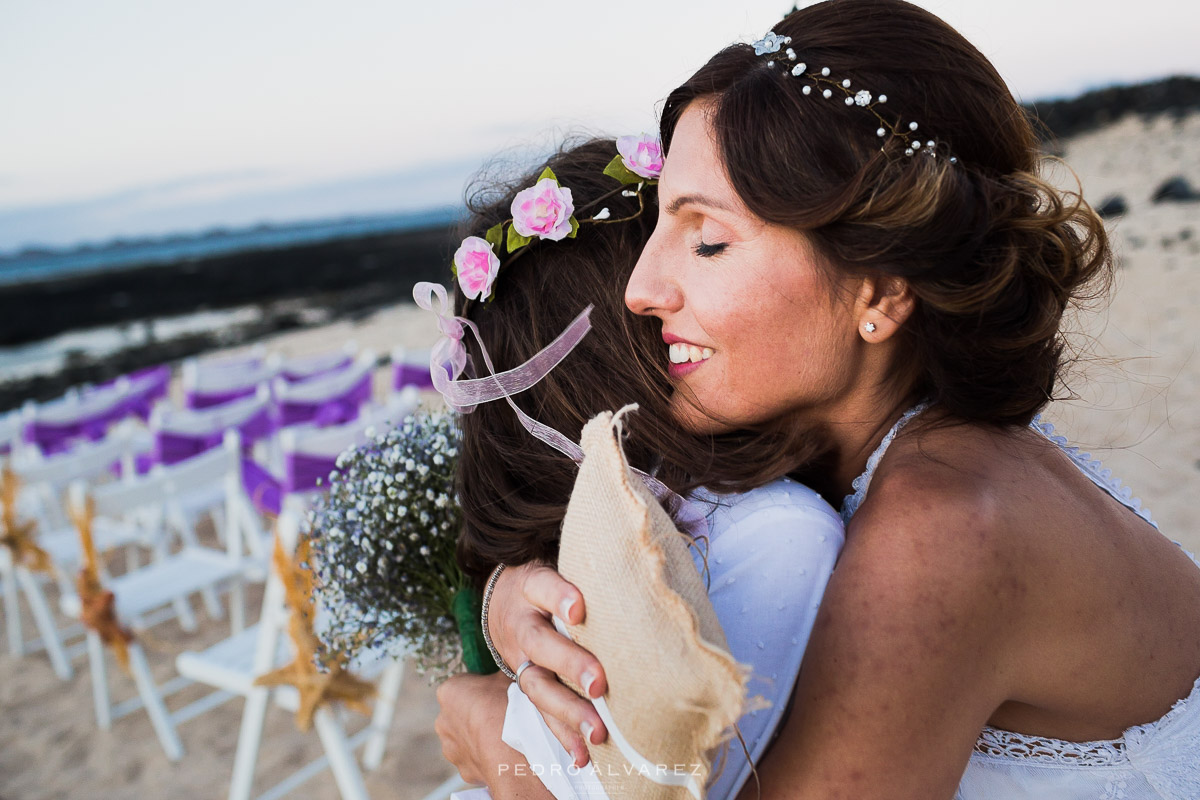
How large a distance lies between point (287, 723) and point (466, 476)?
13.1ft

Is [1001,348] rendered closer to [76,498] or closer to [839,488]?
[839,488]

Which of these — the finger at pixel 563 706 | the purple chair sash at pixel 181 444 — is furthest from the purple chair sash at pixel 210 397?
the finger at pixel 563 706

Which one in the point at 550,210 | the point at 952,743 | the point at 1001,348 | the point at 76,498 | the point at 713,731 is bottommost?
the point at 76,498

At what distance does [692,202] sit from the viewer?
1607 mm

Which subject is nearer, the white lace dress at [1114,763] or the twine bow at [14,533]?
the white lace dress at [1114,763]

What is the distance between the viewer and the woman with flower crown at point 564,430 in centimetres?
148

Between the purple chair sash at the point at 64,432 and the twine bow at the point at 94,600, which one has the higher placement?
the twine bow at the point at 94,600

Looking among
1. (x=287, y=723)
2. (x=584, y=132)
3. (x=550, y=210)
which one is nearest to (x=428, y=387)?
(x=287, y=723)

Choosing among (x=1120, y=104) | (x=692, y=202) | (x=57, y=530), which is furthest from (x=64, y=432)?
(x=1120, y=104)

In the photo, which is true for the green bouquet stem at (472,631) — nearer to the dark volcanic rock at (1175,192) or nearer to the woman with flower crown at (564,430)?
the woman with flower crown at (564,430)

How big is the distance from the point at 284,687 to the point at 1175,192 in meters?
19.1

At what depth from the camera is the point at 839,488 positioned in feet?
6.42

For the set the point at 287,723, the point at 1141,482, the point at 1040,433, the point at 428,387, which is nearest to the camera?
the point at 1040,433

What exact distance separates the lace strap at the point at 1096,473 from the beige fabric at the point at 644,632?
1.29m
